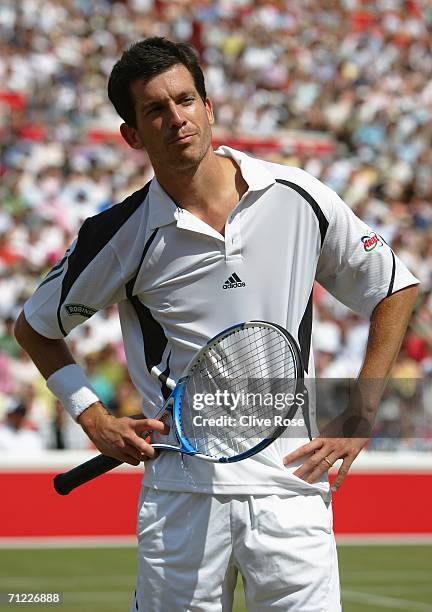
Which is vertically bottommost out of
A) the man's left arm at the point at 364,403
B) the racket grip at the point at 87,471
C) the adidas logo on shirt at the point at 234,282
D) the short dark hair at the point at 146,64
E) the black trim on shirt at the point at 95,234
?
the racket grip at the point at 87,471

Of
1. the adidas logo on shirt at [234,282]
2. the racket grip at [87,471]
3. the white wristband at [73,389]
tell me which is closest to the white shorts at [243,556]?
the racket grip at [87,471]

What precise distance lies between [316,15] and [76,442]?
42.3 feet

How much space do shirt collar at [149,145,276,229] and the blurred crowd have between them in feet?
24.6

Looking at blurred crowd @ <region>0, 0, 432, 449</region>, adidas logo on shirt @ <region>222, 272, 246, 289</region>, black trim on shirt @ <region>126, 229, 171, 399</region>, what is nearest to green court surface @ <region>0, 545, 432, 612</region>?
blurred crowd @ <region>0, 0, 432, 449</region>

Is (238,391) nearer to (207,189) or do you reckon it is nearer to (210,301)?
(210,301)

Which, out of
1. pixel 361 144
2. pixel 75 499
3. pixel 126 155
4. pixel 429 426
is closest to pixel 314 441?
pixel 75 499

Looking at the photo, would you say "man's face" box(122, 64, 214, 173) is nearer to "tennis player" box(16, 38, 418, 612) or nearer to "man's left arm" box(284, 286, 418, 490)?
"tennis player" box(16, 38, 418, 612)

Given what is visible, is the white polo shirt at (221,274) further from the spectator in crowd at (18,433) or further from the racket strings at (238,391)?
the spectator in crowd at (18,433)

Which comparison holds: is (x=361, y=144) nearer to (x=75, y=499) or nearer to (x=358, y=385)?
(x=75, y=499)

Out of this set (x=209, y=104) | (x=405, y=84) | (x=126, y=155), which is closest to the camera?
(x=209, y=104)

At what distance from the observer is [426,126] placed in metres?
19.6

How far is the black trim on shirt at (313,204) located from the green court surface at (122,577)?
469 centimetres

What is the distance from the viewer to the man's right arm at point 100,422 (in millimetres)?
3551

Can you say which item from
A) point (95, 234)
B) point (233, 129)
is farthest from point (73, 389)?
point (233, 129)
